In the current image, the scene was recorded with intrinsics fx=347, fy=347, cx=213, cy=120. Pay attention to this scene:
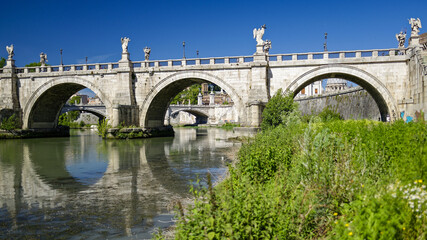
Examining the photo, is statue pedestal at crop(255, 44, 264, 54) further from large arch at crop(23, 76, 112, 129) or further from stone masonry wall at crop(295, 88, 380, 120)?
large arch at crop(23, 76, 112, 129)

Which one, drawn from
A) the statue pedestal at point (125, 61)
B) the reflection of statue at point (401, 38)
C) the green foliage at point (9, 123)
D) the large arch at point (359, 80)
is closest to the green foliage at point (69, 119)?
the green foliage at point (9, 123)

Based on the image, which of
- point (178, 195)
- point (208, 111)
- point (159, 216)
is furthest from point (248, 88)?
point (208, 111)

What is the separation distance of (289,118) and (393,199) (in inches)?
682

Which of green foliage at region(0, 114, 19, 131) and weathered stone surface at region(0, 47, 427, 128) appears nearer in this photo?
weathered stone surface at region(0, 47, 427, 128)

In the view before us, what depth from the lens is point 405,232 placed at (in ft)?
11.1

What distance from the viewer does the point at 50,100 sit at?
37281mm

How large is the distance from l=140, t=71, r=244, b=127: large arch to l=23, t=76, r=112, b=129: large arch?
12.0 ft

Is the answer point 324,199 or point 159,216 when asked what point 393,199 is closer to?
point 324,199

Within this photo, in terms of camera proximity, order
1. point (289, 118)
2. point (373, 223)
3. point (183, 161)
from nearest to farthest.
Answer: point (373, 223) < point (183, 161) < point (289, 118)

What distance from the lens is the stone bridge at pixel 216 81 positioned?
2606 centimetres

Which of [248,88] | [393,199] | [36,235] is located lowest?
[36,235]

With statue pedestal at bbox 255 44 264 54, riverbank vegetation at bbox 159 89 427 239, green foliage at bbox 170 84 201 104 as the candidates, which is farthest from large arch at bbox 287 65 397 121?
green foliage at bbox 170 84 201 104

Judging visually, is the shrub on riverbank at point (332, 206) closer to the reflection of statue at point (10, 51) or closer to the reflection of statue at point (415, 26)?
the reflection of statue at point (415, 26)

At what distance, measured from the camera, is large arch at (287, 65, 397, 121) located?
86.0 feet
